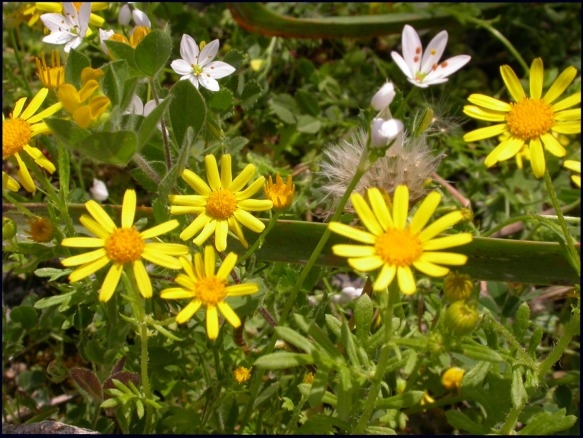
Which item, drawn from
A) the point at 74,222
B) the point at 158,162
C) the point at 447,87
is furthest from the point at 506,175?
the point at 74,222

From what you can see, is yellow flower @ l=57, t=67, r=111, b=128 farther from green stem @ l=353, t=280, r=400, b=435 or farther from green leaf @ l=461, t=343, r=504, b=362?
green leaf @ l=461, t=343, r=504, b=362

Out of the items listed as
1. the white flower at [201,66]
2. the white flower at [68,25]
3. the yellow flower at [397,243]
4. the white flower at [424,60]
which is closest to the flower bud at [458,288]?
the yellow flower at [397,243]

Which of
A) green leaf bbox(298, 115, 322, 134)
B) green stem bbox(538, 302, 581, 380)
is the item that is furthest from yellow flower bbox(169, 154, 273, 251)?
green leaf bbox(298, 115, 322, 134)

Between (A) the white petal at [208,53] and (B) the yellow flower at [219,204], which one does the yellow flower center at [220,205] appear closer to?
(B) the yellow flower at [219,204]

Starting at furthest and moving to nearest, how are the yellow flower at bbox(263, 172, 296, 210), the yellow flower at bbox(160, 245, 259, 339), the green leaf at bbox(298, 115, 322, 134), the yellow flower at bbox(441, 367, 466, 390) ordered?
the green leaf at bbox(298, 115, 322, 134) < the yellow flower at bbox(441, 367, 466, 390) < the yellow flower at bbox(263, 172, 296, 210) < the yellow flower at bbox(160, 245, 259, 339)

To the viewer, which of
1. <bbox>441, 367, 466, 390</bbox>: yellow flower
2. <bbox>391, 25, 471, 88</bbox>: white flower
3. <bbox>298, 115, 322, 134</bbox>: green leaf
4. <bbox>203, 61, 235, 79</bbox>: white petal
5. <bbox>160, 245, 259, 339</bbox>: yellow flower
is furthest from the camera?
<bbox>298, 115, 322, 134</bbox>: green leaf

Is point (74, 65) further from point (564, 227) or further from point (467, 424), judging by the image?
point (467, 424)
